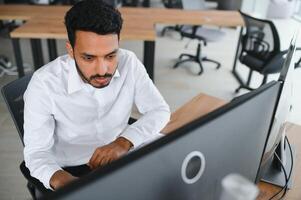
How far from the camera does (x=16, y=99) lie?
1203 millimetres

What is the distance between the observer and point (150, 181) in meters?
0.46

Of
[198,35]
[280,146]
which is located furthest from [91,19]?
[198,35]

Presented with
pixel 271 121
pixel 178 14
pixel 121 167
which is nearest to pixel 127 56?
pixel 271 121

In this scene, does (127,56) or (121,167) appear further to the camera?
(127,56)

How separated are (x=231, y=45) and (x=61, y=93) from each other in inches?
165

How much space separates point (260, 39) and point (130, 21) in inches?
50.3

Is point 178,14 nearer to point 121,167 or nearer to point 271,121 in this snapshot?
point 271,121

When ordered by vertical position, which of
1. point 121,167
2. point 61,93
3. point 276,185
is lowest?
point 276,185

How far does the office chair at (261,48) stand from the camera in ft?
8.98

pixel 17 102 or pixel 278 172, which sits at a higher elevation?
pixel 17 102

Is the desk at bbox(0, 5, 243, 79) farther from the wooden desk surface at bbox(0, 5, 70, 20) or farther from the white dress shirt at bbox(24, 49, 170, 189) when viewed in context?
the white dress shirt at bbox(24, 49, 170, 189)

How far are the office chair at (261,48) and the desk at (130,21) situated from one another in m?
0.20

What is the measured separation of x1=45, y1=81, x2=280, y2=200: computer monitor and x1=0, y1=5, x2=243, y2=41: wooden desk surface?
6.40ft

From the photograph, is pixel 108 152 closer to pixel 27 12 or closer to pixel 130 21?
pixel 130 21
